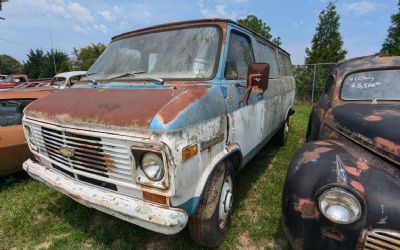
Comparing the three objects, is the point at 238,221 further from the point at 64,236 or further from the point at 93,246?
the point at 64,236

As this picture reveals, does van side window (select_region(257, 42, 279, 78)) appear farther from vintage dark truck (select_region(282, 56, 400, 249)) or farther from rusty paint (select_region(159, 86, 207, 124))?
rusty paint (select_region(159, 86, 207, 124))

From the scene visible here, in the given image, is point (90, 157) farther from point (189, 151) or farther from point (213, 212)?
point (213, 212)

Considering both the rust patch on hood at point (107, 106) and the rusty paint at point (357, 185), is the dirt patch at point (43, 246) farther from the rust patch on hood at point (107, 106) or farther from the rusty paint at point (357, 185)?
the rusty paint at point (357, 185)

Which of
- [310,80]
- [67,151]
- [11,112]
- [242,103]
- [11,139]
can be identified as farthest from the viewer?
[310,80]

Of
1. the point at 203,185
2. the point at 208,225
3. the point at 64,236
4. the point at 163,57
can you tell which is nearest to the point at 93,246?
the point at 64,236

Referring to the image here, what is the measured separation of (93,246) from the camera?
3.04m

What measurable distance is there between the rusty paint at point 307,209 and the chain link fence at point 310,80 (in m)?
12.0

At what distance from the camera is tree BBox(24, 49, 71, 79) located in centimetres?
4181

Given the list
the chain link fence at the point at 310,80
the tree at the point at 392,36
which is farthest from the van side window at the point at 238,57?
the tree at the point at 392,36

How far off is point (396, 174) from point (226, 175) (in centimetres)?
143

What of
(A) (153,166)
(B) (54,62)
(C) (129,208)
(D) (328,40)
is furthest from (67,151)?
(B) (54,62)

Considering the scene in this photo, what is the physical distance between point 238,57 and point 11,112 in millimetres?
3758

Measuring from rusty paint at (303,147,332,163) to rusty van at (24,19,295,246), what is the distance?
29.3 inches

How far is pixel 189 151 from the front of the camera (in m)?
2.27
